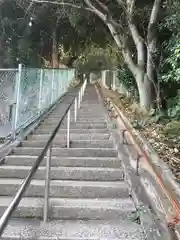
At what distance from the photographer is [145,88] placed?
12.1 meters

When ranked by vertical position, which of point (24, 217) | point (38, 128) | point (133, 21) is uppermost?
point (133, 21)

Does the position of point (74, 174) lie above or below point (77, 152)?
below

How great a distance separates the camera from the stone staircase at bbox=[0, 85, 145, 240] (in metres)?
3.81

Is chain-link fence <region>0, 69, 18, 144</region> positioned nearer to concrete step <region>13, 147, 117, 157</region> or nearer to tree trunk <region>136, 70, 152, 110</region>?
concrete step <region>13, 147, 117, 157</region>

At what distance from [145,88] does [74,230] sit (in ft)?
→ 28.7

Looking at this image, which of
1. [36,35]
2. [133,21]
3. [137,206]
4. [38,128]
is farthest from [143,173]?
[36,35]

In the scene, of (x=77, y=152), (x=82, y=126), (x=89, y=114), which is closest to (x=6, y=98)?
(x=82, y=126)

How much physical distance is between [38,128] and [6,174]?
3.03 metres

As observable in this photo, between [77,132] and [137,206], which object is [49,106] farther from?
[137,206]

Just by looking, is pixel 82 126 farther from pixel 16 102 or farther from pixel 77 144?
pixel 16 102

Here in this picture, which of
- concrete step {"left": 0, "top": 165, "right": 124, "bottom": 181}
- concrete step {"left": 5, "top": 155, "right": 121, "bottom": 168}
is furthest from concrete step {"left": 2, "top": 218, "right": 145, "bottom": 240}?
concrete step {"left": 5, "top": 155, "right": 121, "bottom": 168}

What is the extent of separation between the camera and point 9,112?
686 centimetres

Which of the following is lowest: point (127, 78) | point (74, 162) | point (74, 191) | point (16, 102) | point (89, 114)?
point (74, 191)

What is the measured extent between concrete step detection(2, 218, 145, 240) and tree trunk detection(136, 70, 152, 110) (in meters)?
8.28
